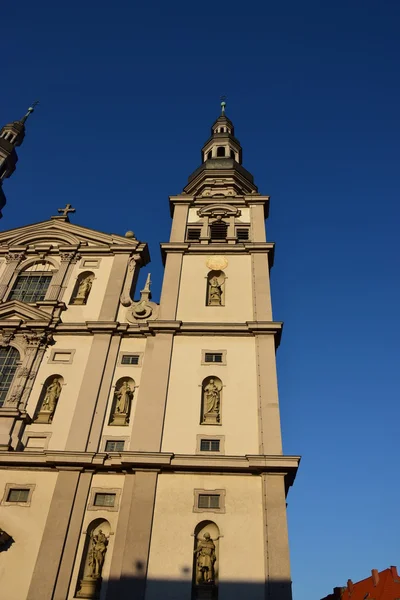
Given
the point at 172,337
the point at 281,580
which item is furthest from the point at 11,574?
the point at 172,337

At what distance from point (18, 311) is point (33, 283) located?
293 cm

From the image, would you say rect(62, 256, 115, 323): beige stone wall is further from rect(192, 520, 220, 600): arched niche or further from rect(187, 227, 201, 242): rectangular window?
rect(192, 520, 220, 600): arched niche

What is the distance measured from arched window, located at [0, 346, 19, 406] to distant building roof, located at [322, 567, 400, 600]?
30745mm

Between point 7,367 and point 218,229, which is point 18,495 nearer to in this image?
point 7,367

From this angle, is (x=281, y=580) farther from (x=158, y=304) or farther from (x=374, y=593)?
(x=374, y=593)

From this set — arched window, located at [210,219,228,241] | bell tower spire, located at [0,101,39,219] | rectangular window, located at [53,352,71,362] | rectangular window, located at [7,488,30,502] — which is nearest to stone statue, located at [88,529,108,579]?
rectangular window, located at [7,488,30,502]

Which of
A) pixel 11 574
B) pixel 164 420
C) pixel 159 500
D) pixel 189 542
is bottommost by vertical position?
pixel 11 574

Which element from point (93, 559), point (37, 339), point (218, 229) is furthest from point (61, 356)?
point (218, 229)

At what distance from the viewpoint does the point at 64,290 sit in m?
23.4

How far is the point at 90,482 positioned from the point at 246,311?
902cm

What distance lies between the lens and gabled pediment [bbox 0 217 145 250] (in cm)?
2547

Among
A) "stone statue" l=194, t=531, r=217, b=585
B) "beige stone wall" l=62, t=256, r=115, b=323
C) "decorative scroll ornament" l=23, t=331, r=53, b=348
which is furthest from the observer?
"beige stone wall" l=62, t=256, r=115, b=323

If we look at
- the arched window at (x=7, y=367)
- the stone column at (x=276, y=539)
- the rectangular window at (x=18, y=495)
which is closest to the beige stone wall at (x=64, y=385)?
the arched window at (x=7, y=367)

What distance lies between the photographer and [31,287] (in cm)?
2420
